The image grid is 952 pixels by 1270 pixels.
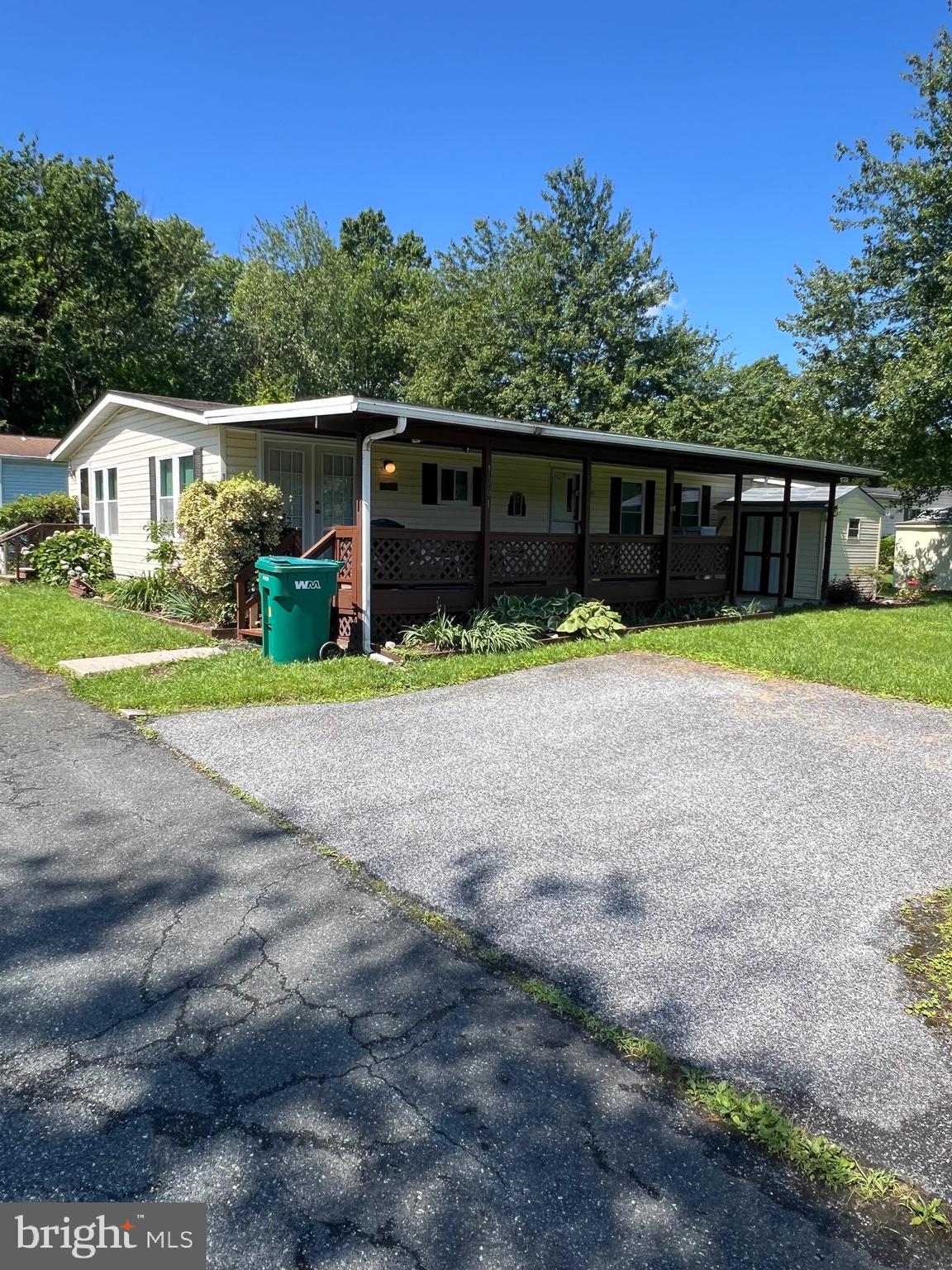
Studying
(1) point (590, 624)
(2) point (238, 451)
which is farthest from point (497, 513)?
(2) point (238, 451)

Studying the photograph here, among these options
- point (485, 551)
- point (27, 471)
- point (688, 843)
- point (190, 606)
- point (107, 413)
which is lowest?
point (688, 843)

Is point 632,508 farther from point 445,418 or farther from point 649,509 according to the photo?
point 445,418

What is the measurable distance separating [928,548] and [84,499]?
22597mm

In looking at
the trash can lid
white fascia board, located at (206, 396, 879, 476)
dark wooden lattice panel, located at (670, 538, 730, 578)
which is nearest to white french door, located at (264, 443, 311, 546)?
white fascia board, located at (206, 396, 879, 476)

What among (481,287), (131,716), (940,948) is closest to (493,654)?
(131,716)

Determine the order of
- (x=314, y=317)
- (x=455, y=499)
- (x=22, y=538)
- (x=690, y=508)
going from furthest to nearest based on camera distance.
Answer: (x=314, y=317)
(x=690, y=508)
(x=22, y=538)
(x=455, y=499)

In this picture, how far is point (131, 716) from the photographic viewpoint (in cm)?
656

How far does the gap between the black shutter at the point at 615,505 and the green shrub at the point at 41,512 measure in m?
12.1

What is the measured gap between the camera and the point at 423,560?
404 inches

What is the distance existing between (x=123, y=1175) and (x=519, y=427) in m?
8.79

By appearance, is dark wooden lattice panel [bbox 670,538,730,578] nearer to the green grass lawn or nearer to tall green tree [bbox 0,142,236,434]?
the green grass lawn

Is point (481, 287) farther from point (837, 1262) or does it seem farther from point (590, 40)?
point (837, 1262)

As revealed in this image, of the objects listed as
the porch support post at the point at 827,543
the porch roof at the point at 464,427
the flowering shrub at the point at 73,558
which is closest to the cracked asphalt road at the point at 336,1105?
the porch roof at the point at 464,427

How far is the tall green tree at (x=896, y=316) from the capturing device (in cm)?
1645
